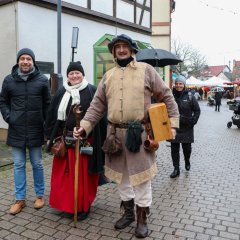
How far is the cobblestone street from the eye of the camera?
12.5ft

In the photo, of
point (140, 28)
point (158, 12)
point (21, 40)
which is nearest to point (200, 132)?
point (140, 28)

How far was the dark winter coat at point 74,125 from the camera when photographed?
4145 millimetres

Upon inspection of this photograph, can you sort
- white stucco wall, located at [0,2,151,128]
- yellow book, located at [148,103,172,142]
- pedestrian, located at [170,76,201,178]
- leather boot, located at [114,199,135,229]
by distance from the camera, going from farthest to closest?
white stucco wall, located at [0,2,151,128] → pedestrian, located at [170,76,201,178] → leather boot, located at [114,199,135,229] → yellow book, located at [148,103,172,142]

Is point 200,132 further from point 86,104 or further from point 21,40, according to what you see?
point 86,104

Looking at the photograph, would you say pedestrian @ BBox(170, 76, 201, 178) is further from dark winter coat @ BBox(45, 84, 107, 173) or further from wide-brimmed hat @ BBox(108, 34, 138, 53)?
wide-brimmed hat @ BBox(108, 34, 138, 53)

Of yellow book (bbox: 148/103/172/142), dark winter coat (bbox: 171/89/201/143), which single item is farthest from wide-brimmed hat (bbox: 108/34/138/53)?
dark winter coat (bbox: 171/89/201/143)

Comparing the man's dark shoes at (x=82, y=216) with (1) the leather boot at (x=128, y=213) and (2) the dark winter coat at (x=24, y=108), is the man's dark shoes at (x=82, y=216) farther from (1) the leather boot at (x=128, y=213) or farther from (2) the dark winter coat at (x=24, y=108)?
(2) the dark winter coat at (x=24, y=108)

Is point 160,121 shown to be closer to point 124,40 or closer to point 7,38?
point 124,40

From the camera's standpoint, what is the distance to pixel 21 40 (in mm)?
8570

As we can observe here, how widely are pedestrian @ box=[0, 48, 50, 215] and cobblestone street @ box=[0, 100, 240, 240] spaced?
40 cm

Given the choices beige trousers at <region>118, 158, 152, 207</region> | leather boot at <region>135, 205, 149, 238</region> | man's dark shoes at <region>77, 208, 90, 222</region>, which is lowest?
man's dark shoes at <region>77, 208, 90, 222</region>

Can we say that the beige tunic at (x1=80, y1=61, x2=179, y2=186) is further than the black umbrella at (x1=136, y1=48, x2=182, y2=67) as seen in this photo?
No

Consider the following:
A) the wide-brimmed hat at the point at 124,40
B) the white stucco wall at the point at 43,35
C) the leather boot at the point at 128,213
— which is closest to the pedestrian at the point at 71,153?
the leather boot at the point at 128,213

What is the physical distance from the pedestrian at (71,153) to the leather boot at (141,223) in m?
0.67
